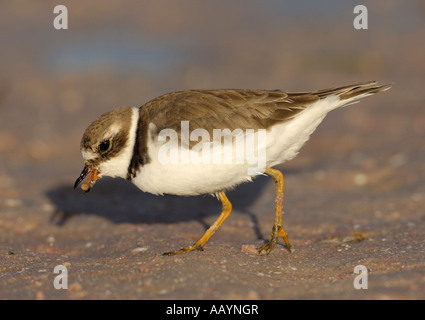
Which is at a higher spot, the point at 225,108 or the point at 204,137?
the point at 225,108

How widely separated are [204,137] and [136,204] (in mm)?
2889

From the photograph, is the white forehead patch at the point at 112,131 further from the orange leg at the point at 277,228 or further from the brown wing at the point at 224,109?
the orange leg at the point at 277,228

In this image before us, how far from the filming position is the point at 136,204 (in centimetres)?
784

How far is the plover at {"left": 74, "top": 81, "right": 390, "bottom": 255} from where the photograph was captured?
203 inches

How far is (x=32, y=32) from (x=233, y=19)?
20.5 ft

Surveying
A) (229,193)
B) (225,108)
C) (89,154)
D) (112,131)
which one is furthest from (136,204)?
(225,108)

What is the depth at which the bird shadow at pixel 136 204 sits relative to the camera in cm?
734

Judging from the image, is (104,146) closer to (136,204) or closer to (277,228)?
(277,228)

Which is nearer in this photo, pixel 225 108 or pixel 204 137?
pixel 204 137

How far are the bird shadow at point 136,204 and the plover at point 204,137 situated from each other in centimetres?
160

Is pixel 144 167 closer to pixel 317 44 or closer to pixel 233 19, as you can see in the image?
pixel 317 44

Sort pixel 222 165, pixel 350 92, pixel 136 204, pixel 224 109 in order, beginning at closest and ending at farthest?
pixel 222 165 → pixel 224 109 → pixel 350 92 → pixel 136 204

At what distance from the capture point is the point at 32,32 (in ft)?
56.3

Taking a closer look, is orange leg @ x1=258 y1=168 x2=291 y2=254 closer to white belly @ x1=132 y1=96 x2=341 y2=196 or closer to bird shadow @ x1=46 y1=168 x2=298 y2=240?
white belly @ x1=132 y1=96 x2=341 y2=196
